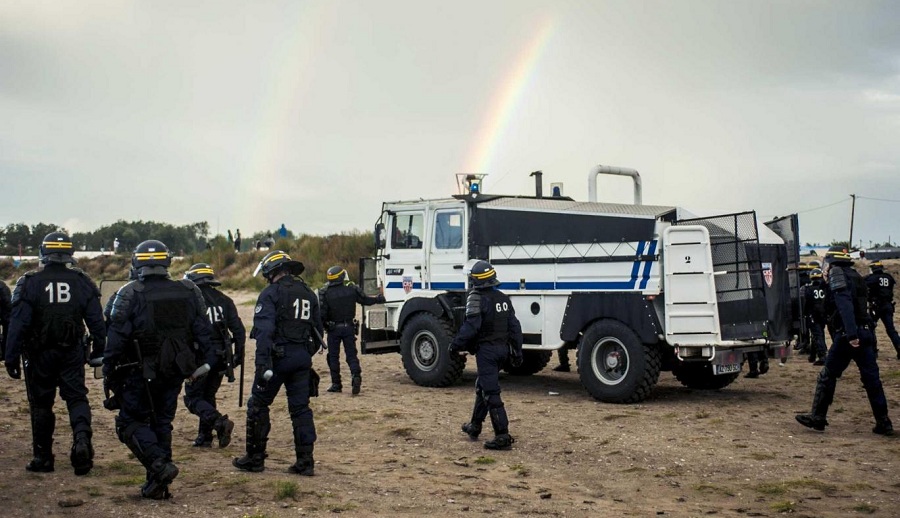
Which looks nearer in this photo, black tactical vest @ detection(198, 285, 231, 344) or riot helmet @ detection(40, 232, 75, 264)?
riot helmet @ detection(40, 232, 75, 264)

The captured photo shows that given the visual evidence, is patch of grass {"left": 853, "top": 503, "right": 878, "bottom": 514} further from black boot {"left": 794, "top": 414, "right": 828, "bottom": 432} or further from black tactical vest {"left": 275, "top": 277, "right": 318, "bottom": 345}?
black tactical vest {"left": 275, "top": 277, "right": 318, "bottom": 345}

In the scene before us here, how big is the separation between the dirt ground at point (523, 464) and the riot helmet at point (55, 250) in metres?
1.94

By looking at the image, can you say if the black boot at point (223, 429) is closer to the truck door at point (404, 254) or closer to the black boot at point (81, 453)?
the black boot at point (81, 453)

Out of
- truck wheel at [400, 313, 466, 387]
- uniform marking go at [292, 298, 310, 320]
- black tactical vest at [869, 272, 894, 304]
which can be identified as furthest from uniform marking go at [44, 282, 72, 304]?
black tactical vest at [869, 272, 894, 304]

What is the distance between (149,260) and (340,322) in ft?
21.8

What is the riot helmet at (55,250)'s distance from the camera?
331 inches

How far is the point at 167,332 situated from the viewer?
7.65 m

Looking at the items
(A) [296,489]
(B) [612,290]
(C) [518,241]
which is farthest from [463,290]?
(A) [296,489]

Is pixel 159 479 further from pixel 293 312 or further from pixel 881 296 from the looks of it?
pixel 881 296

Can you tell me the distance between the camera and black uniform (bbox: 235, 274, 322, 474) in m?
8.46

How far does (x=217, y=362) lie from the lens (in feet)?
31.8

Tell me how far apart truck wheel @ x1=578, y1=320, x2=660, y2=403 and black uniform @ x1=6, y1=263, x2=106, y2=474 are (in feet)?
22.6

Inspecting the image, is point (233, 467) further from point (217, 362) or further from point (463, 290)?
point (463, 290)

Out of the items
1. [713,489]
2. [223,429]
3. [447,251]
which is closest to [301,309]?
[223,429]
